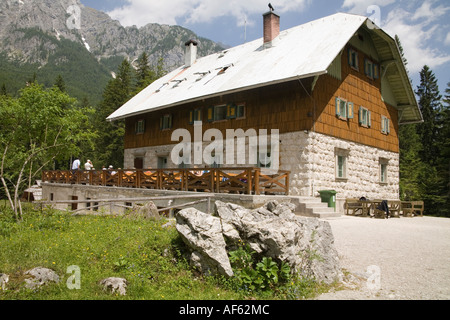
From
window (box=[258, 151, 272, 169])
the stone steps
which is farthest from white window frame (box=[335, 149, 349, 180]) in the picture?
the stone steps

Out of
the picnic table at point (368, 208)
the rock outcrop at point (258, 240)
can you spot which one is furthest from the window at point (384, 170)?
the rock outcrop at point (258, 240)

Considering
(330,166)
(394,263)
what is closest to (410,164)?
(330,166)

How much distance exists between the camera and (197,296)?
5297 millimetres

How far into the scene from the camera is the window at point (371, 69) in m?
19.0

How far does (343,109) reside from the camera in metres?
17.4

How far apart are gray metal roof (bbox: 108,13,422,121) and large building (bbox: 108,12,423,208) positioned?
0.25 feet

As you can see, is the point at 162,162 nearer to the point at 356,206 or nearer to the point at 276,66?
the point at 276,66

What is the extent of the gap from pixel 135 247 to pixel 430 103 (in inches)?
1598

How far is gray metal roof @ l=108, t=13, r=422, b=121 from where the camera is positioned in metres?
15.3

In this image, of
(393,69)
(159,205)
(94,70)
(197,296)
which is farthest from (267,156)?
(94,70)

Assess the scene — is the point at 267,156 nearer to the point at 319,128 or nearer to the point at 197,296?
the point at 319,128

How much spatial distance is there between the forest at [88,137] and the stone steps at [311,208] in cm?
805

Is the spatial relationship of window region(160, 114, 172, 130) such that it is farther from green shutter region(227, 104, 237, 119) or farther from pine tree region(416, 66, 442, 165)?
pine tree region(416, 66, 442, 165)
